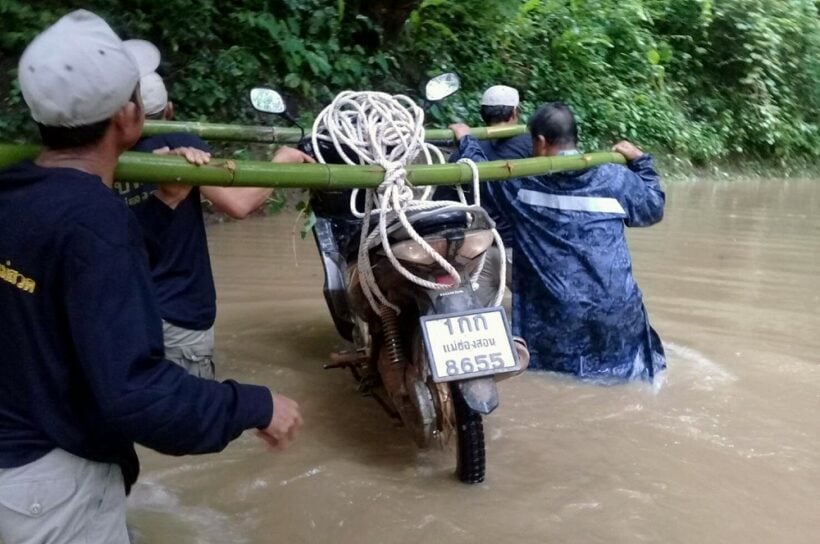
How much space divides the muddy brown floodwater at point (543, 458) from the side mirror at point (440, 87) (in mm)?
1521

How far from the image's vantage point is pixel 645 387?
4480 mm

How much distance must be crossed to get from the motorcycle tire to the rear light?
0.47 metres

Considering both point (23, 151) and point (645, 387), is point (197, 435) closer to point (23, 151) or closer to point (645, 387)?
point (23, 151)

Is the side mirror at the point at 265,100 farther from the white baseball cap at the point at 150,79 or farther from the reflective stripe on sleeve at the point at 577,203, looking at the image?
the reflective stripe on sleeve at the point at 577,203

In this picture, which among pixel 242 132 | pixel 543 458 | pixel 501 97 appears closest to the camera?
pixel 543 458

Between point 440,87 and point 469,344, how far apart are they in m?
1.77

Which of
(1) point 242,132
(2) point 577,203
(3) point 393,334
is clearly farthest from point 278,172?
(2) point 577,203

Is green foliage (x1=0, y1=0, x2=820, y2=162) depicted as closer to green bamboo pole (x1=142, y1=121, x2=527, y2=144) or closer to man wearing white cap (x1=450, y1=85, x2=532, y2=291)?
man wearing white cap (x1=450, y1=85, x2=532, y2=291)

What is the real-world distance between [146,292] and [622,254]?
317 cm

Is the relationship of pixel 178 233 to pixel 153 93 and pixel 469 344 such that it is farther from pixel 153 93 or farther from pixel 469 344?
pixel 469 344

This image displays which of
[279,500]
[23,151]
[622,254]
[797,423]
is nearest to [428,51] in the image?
[622,254]

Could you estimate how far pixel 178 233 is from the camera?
123 inches

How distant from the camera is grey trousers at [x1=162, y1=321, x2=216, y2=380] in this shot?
3244mm

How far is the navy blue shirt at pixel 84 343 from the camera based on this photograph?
1.66 meters
